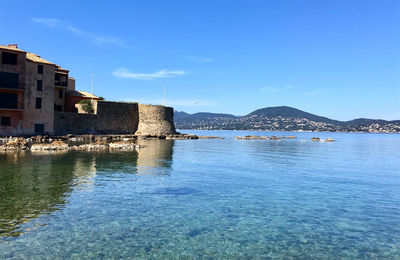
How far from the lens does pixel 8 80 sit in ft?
128

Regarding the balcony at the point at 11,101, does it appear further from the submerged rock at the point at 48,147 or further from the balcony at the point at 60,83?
the submerged rock at the point at 48,147

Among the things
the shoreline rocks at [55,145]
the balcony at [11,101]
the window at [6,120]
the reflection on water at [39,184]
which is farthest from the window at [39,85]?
the reflection on water at [39,184]

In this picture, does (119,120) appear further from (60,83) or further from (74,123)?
(60,83)

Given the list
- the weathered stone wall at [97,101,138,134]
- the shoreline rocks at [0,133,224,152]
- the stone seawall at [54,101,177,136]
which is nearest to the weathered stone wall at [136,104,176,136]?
the stone seawall at [54,101,177,136]

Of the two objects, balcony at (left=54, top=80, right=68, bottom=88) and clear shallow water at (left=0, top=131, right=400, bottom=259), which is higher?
balcony at (left=54, top=80, right=68, bottom=88)

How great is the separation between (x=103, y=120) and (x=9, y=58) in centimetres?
2026

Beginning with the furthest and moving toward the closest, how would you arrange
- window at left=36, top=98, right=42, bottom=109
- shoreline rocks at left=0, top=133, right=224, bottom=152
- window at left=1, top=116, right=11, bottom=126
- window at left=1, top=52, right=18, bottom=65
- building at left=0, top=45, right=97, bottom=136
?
window at left=36, top=98, right=42, bottom=109
window at left=1, top=116, right=11, bottom=126
building at left=0, top=45, right=97, bottom=136
window at left=1, top=52, right=18, bottom=65
shoreline rocks at left=0, top=133, right=224, bottom=152

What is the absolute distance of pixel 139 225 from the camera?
9.02m

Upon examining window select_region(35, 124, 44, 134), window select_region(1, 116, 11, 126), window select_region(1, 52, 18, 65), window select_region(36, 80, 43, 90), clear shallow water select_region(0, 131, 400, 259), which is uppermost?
window select_region(1, 52, 18, 65)

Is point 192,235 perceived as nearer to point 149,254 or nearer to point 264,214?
point 149,254

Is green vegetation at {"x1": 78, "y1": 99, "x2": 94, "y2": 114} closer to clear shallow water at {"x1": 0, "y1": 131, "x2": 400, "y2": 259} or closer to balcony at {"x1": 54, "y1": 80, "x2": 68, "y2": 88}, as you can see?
balcony at {"x1": 54, "y1": 80, "x2": 68, "y2": 88}

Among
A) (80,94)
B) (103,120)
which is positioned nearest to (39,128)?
(103,120)

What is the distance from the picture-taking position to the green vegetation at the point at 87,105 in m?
53.3

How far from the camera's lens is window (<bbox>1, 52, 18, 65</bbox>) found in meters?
38.3
